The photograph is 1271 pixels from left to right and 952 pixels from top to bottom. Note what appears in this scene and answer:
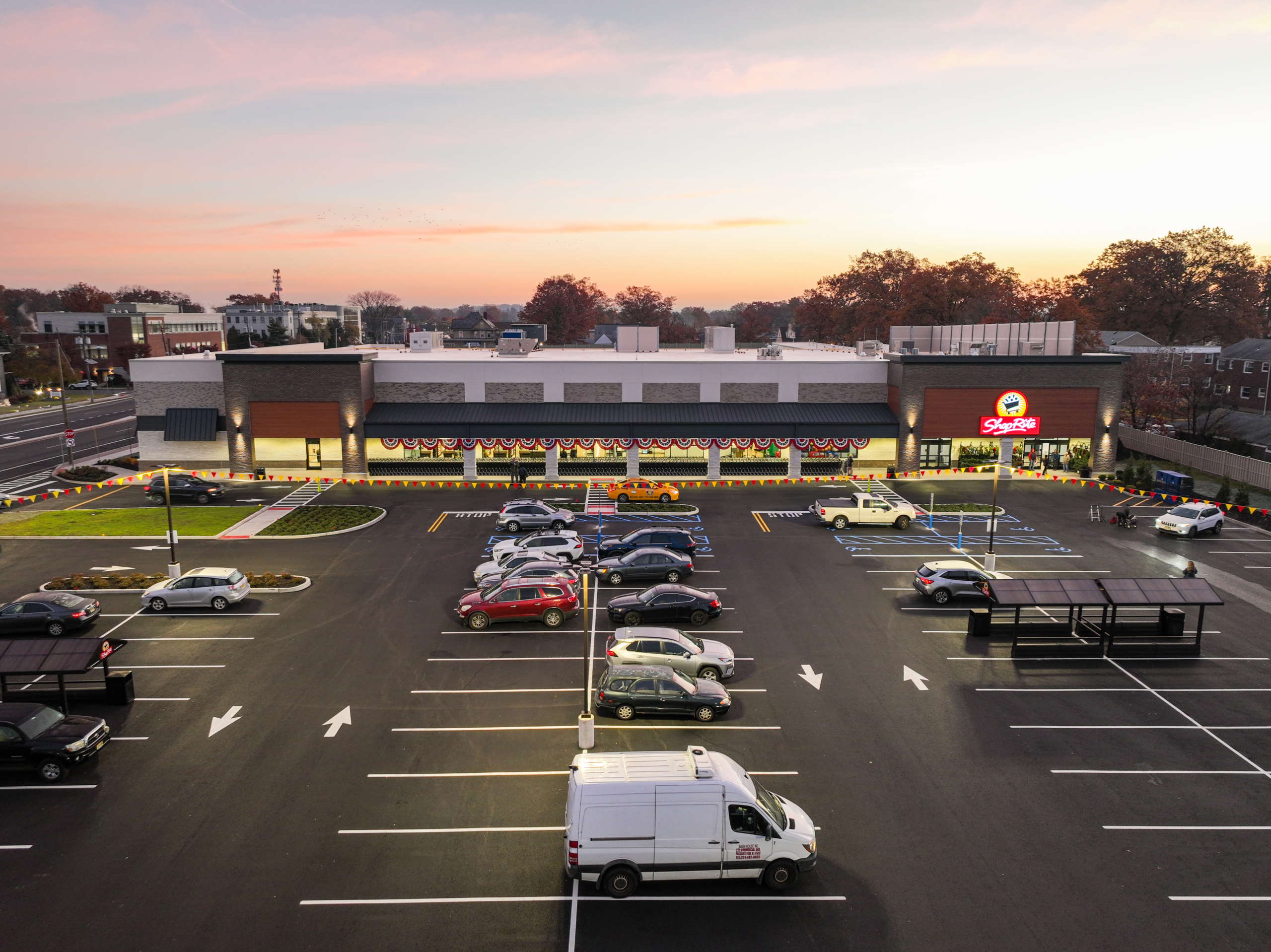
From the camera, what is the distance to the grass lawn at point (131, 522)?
Answer: 43.0 meters

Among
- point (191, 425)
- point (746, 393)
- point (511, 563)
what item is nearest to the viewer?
point (511, 563)

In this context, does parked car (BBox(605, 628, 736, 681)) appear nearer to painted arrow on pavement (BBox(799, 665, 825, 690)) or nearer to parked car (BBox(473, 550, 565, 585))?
painted arrow on pavement (BBox(799, 665, 825, 690))

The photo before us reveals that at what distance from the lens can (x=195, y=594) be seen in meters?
31.3

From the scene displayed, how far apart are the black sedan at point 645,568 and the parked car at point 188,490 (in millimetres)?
27927

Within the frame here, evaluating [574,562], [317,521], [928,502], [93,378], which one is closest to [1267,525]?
[928,502]

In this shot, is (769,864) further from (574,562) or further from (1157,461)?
(1157,461)

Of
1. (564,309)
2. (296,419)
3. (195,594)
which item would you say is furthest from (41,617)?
(564,309)

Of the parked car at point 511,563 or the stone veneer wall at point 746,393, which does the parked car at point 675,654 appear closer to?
the parked car at point 511,563

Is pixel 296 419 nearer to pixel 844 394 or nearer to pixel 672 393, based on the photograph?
pixel 672 393

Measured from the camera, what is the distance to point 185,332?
461 ft

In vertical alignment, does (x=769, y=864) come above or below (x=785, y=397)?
below

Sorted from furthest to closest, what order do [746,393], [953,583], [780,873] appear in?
1. [746,393]
2. [953,583]
3. [780,873]

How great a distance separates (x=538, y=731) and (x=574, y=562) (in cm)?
1529

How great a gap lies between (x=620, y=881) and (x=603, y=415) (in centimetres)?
4265
